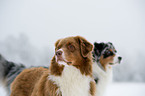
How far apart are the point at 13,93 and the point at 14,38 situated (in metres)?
18.4

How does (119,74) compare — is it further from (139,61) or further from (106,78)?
(106,78)

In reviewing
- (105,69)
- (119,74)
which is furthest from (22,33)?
(105,69)

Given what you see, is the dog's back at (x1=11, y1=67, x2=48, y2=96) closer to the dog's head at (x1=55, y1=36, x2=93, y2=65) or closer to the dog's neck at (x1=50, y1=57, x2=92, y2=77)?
the dog's neck at (x1=50, y1=57, x2=92, y2=77)

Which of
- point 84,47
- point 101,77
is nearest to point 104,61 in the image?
point 101,77

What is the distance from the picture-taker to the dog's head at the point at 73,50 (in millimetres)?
2570

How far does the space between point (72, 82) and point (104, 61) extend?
2162mm

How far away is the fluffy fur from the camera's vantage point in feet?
14.4

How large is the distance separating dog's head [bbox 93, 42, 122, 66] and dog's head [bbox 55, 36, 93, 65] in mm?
1728

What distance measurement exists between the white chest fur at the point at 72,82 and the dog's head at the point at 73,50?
192mm

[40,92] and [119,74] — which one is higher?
[40,92]

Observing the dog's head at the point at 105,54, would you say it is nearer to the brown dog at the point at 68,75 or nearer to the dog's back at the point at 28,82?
the brown dog at the point at 68,75

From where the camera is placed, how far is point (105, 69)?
460 centimetres

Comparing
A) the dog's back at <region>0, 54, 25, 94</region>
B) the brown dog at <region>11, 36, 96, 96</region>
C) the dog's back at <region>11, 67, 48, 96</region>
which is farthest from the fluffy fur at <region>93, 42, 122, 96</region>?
the dog's back at <region>0, 54, 25, 94</region>

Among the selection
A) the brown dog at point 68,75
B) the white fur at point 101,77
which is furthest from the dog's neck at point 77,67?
the white fur at point 101,77
